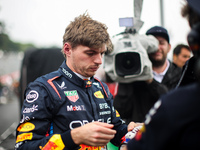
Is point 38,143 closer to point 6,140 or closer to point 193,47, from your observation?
point 193,47

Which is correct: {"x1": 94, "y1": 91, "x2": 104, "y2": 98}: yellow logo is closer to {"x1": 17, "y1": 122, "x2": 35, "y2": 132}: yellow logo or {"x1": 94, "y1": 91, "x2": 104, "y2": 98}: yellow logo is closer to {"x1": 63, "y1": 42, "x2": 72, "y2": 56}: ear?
{"x1": 63, "y1": 42, "x2": 72, "y2": 56}: ear

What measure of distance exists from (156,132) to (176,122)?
83 mm

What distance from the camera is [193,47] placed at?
75cm

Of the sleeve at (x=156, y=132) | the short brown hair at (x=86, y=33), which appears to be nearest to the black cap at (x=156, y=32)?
the short brown hair at (x=86, y=33)

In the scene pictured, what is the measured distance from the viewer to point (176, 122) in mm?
692

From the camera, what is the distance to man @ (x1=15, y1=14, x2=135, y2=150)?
1.22 meters

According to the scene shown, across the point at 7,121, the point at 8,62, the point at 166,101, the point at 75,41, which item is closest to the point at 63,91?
the point at 75,41

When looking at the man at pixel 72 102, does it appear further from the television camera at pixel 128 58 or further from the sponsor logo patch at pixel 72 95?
the television camera at pixel 128 58

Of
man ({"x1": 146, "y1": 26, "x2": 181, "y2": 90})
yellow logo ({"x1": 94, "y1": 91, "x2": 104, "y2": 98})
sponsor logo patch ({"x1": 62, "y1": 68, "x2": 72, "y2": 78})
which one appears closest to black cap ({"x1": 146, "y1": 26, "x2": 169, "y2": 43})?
man ({"x1": 146, "y1": 26, "x2": 181, "y2": 90})

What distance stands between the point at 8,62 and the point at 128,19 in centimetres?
4806

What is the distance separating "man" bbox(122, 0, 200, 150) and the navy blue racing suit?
57cm

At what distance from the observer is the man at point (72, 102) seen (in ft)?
4.02

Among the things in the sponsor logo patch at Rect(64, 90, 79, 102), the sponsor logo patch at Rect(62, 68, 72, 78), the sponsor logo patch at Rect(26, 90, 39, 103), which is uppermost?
the sponsor logo patch at Rect(62, 68, 72, 78)

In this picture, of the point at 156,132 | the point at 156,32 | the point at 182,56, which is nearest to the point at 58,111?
the point at 156,132
